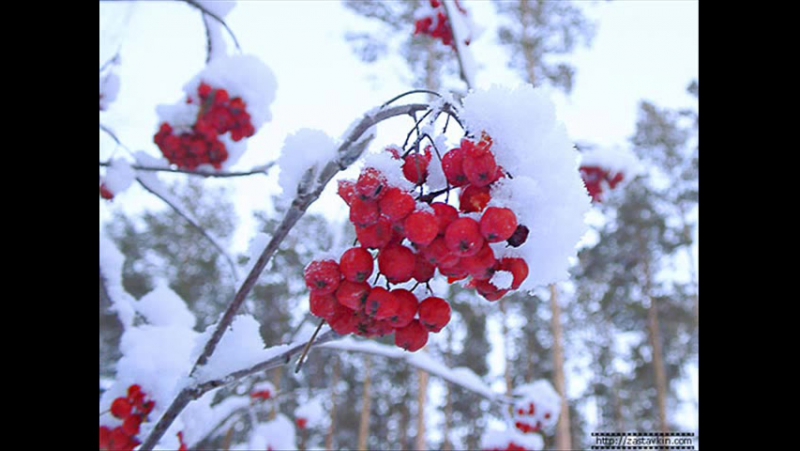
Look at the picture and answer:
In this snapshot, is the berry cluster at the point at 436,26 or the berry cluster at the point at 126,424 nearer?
the berry cluster at the point at 126,424

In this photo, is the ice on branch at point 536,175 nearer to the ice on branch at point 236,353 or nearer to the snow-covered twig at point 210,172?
the ice on branch at point 236,353

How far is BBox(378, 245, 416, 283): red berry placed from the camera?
82 cm

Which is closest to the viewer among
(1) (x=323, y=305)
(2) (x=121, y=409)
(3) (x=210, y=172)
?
(1) (x=323, y=305)

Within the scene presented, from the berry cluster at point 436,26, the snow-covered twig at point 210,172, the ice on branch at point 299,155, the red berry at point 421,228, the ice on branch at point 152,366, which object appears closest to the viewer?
the red berry at point 421,228

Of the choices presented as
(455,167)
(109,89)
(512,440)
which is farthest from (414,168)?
(512,440)

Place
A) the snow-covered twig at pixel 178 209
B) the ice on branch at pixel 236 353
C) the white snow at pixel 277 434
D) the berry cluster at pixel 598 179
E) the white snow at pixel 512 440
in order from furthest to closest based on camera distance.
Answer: the white snow at pixel 277 434 < the white snow at pixel 512 440 < the berry cluster at pixel 598 179 < the snow-covered twig at pixel 178 209 < the ice on branch at pixel 236 353

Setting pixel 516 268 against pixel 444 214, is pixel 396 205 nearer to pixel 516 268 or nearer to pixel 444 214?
pixel 444 214

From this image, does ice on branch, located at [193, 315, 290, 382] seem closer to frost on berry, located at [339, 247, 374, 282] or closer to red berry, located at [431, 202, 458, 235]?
frost on berry, located at [339, 247, 374, 282]

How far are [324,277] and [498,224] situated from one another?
0.26 m

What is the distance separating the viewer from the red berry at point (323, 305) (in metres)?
0.89

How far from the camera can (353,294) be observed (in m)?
0.85

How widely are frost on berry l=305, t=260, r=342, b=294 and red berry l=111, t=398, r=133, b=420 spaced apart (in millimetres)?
1179

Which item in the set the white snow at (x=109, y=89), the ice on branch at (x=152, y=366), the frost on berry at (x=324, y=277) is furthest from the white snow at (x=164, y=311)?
the frost on berry at (x=324, y=277)
